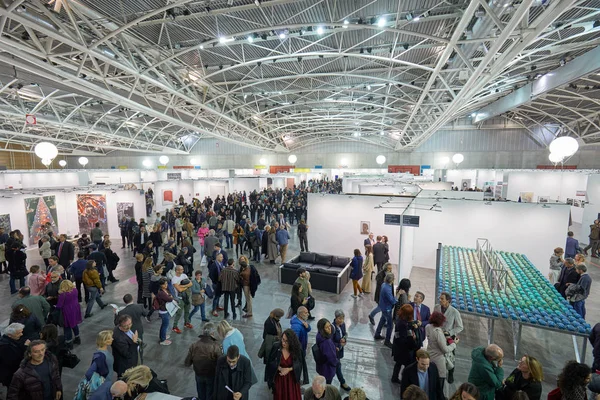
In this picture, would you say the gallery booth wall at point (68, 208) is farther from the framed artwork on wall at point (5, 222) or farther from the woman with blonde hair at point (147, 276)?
the woman with blonde hair at point (147, 276)

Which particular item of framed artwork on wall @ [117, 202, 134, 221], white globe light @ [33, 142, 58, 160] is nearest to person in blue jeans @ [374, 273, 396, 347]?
white globe light @ [33, 142, 58, 160]

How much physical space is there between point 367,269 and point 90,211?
37.6ft

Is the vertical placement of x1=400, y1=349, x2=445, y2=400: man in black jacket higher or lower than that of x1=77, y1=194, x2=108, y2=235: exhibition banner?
lower

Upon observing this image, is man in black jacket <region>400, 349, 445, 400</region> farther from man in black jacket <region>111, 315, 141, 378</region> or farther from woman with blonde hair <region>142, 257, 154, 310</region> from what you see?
woman with blonde hair <region>142, 257, 154, 310</region>

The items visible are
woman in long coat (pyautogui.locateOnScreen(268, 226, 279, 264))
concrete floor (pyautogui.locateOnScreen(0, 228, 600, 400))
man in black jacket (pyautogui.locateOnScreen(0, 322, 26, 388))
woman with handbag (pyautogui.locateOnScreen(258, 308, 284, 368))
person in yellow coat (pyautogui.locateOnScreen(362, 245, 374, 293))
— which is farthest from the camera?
woman in long coat (pyautogui.locateOnScreen(268, 226, 279, 264))

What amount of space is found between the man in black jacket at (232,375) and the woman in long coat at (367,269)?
4.37 meters

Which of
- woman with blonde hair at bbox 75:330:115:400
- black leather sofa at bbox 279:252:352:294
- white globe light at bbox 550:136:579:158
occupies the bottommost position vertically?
black leather sofa at bbox 279:252:352:294

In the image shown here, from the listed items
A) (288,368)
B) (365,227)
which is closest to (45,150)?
(288,368)

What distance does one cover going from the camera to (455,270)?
6258 millimetres

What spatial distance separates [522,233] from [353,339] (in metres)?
6.50

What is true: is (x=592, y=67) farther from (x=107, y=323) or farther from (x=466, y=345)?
(x=107, y=323)

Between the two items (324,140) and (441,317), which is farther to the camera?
(324,140)

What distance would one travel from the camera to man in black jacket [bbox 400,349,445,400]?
9.69ft

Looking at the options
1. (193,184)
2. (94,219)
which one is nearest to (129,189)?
(94,219)
